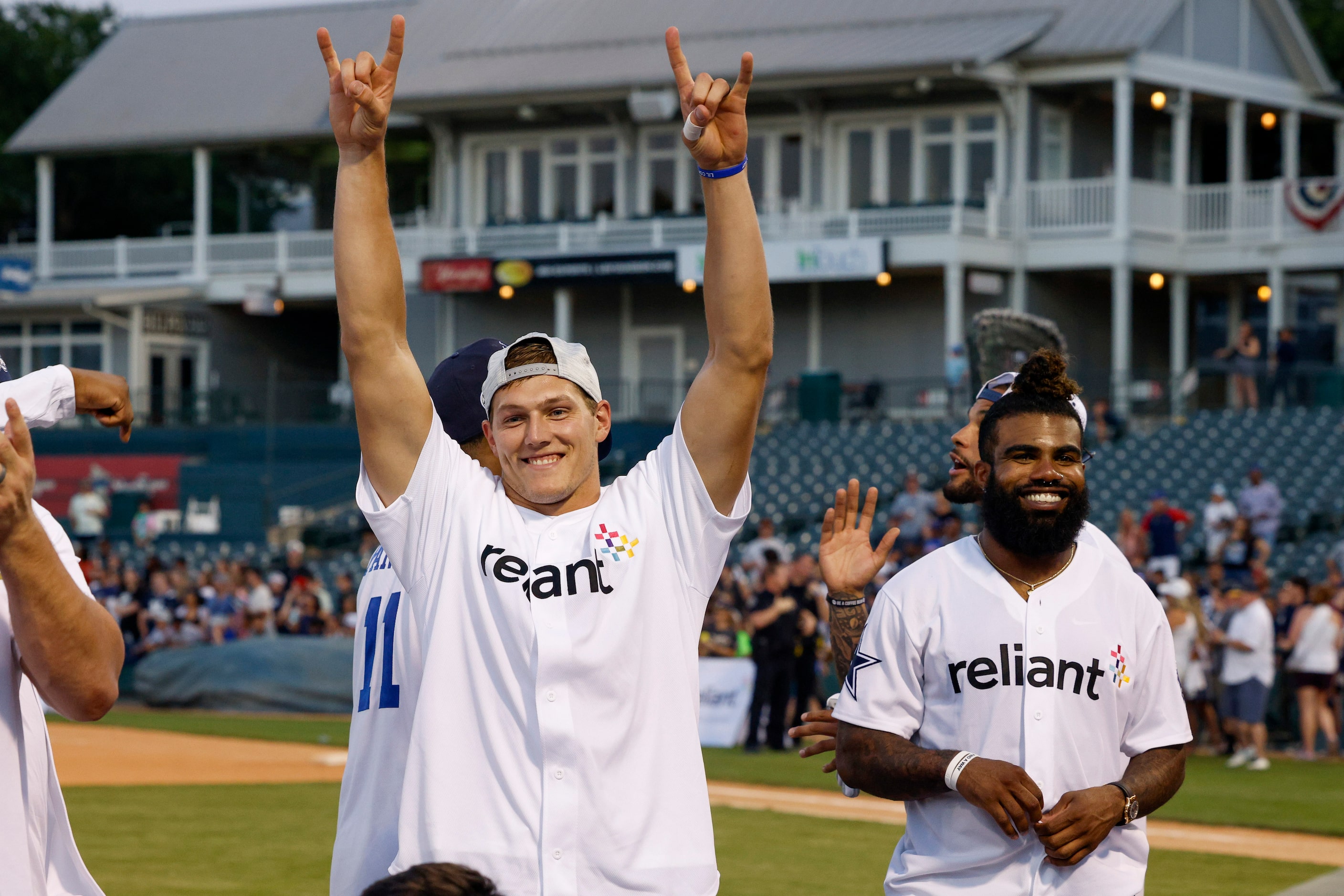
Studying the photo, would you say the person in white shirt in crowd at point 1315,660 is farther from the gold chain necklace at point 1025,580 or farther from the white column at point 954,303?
the white column at point 954,303

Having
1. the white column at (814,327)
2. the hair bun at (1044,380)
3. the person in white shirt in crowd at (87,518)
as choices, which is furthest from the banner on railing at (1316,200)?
the hair bun at (1044,380)

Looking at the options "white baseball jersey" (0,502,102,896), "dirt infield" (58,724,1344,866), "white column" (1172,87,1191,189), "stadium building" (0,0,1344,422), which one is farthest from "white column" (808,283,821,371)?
"white baseball jersey" (0,502,102,896)

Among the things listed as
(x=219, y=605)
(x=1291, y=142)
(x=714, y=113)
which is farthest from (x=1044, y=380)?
(x=1291, y=142)

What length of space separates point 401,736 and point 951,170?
104ft

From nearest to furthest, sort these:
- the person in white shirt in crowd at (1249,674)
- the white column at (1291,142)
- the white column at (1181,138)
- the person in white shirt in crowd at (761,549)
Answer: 1. the person in white shirt in crowd at (1249,674)
2. the person in white shirt in crowd at (761,549)
3. the white column at (1181,138)
4. the white column at (1291,142)

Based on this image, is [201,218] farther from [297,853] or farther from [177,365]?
[297,853]

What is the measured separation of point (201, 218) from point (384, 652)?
123ft

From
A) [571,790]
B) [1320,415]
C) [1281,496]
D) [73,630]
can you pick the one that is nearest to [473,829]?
[571,790]

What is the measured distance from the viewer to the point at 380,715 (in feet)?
13.9

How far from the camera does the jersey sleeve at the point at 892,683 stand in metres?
4.38

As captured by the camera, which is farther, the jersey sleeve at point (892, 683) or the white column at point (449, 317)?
the white column at point (449, 317)

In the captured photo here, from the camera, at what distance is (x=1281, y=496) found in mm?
23578

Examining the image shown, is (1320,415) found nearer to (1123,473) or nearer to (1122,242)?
(1123,473)

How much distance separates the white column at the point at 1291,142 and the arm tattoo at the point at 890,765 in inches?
1329
